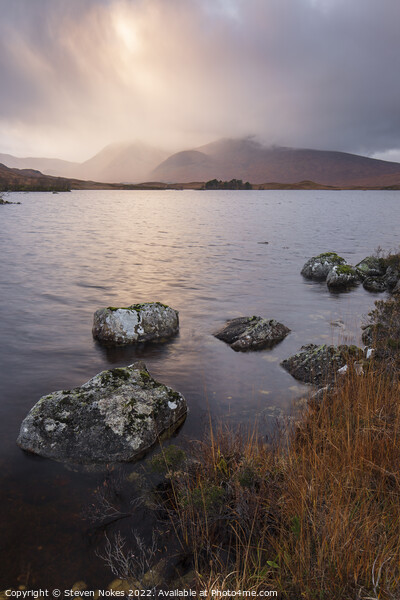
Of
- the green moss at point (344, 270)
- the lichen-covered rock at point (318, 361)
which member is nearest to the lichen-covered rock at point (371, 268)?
the green moss at point (344, 270)

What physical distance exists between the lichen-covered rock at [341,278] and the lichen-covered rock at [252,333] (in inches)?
316

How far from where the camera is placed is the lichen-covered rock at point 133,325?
11.5 meters

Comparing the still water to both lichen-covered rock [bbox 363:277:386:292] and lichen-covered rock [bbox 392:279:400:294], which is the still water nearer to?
lichen-covered rock [bbox 363:277:386:292]

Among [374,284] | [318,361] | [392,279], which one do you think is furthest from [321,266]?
[318,361]

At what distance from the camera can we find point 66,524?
4.90 metres

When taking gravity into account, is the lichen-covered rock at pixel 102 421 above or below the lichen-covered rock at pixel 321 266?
below

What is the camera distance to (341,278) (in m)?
19.3

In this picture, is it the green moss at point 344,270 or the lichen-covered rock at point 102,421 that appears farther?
the green moss at point 344,270

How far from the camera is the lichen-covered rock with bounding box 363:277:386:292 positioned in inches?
742

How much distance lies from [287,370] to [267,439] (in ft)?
11.0

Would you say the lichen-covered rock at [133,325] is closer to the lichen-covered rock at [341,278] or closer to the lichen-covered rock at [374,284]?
the lichen-covered rock at [341,278]

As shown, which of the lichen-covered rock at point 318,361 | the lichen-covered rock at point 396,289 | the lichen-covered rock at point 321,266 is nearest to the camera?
the lichen-covered rock at point 318,361

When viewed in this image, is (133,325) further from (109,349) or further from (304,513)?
(304,513)

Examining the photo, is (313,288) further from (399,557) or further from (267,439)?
(399,557)
